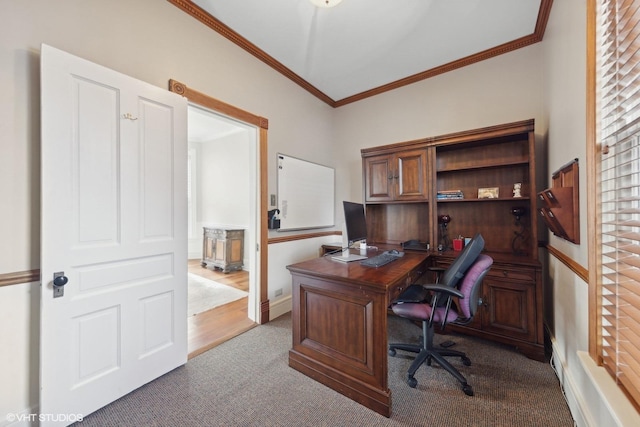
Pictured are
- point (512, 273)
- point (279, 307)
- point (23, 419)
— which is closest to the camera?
point (23, 419)

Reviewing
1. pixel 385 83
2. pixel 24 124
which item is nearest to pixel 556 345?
pixel 385 83

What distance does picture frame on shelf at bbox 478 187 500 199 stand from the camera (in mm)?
2621

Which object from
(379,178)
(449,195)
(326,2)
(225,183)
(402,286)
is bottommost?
(402,286)

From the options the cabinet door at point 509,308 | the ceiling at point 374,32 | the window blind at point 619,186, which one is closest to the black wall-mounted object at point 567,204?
the window blind at point 619,186

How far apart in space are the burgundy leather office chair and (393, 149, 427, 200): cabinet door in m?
1.20

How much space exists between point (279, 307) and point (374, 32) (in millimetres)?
3200

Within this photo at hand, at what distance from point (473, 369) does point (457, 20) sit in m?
3.10

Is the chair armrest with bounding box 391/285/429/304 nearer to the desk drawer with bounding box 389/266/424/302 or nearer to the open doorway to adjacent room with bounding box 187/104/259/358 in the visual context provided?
the desk drawer with bounding box 389/266/424/302

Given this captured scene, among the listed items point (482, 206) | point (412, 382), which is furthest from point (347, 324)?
point (482, 206)

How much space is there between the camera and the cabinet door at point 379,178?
3061 mm

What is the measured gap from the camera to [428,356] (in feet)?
6.44

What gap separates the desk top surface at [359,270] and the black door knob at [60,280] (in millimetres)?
1340

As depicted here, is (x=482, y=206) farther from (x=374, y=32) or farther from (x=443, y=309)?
(x=374, y=32)

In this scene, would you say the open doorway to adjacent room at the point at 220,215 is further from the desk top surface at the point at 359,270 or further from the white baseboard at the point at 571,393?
the white baseboard at the point at 571,393
